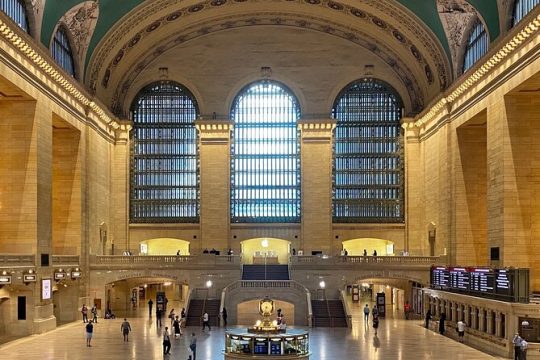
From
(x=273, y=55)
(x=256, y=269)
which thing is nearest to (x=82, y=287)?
(x=256, y=269)

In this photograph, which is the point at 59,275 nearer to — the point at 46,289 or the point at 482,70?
the point at 46,289

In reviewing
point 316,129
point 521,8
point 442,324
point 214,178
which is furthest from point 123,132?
point 521,8

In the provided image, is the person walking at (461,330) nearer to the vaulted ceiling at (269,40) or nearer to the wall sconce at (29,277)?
the vaulted ceiling at (269,40)

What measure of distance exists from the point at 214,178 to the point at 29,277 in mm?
18313

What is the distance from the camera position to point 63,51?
128 feet

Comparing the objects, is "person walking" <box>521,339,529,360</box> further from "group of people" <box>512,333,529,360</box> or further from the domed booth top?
the domed booth top

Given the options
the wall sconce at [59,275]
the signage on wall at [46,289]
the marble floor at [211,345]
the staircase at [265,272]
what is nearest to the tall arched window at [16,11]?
the signage on wall at [46,289]

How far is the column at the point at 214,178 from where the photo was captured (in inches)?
1906

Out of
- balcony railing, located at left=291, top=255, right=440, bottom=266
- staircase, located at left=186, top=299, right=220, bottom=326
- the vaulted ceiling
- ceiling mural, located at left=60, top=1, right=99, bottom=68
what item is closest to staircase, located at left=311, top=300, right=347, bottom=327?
balcony railing, located at left=291, top=255, right=440, bottom=266

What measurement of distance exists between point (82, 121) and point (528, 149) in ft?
71.3

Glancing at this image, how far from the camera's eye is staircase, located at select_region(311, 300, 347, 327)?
3728 cm

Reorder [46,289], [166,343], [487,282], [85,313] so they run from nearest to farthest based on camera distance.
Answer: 1. [166,343]
2. [487,282]
3. [46,289]
4. [85,313]

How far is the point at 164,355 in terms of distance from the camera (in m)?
Result: 26.4

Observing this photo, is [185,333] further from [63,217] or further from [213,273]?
[63,217]
